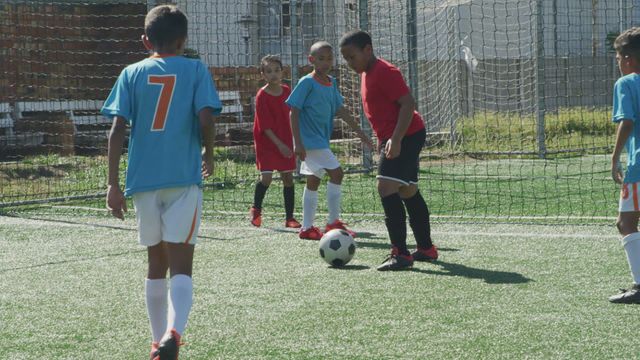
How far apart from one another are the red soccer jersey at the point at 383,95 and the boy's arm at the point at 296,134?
4.23 ft

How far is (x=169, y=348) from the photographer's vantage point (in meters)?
4.45

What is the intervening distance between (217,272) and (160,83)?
2897 mm

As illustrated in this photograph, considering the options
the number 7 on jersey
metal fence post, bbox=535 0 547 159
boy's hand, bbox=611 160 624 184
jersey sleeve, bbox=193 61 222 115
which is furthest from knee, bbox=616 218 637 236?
metal fence post, bbox=535 0 547 159

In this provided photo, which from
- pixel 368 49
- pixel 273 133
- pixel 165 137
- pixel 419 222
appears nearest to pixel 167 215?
pixel 165 137

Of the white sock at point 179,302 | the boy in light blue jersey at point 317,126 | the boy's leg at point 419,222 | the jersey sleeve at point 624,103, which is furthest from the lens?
the boy in light blue jersey at point 317,126

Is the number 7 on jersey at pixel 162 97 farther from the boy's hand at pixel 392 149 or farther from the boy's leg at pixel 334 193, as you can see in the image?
the boy's leg at pixel 334 193

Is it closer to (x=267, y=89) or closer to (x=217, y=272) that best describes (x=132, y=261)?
(x=217, y=272)

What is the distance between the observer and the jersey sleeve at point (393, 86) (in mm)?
7285

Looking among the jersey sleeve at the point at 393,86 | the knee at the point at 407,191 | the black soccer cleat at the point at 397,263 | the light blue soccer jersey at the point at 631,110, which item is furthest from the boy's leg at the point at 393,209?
the light blue soccer jersey at the point at 631,110

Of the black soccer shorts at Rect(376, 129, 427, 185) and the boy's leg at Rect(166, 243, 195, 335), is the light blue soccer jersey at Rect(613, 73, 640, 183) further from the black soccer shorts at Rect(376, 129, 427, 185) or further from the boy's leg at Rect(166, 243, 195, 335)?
the boy's leg at Rect(166, 243, 195, 335)

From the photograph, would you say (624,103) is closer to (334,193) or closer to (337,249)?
(337,249)

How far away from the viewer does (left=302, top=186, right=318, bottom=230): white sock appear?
30.0 feet

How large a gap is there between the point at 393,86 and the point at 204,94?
2.76m

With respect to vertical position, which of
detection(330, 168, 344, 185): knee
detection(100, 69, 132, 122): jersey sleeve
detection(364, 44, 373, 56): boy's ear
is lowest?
detection(330, 168, 344, 185): knee
